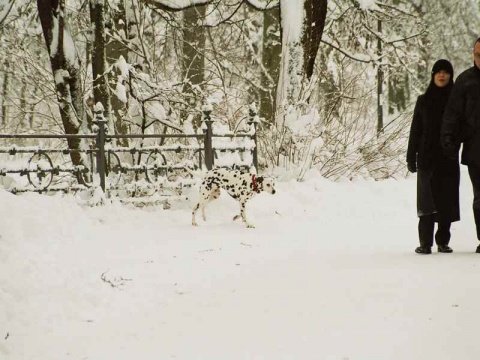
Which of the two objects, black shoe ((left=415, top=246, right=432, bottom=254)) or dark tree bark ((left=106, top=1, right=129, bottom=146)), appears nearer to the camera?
black shoe ((left=415, top=246, right=432, bottom=254))

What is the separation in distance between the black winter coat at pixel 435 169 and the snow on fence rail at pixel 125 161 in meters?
4.72

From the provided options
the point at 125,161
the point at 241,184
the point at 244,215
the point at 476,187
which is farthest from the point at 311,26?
the point at 476,187

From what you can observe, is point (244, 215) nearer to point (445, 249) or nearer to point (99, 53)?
point (445, 249)

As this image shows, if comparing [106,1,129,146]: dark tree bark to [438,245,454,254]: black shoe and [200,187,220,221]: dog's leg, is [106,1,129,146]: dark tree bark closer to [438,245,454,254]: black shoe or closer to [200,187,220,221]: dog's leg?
[200,187,220,221]: dog's leg

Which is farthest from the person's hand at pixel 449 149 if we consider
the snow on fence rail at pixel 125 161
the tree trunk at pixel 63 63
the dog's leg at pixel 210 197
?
the tree trunk at pixel 63 63

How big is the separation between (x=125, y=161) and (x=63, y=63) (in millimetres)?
2282

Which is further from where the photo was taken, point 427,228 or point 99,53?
point 99,53

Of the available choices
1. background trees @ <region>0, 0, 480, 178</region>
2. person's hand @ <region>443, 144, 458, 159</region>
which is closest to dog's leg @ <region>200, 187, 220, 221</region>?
background trees @ <region>0, 0, 480, 178</region>

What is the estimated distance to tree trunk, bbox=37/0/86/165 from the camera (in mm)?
11711

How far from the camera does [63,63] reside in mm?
11805

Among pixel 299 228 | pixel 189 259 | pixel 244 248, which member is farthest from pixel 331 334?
pixel 299 228

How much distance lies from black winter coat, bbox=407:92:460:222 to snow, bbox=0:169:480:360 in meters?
0.56

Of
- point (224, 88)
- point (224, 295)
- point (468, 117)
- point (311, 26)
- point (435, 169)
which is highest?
point (311, 26)

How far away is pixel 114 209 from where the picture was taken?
10.0m
